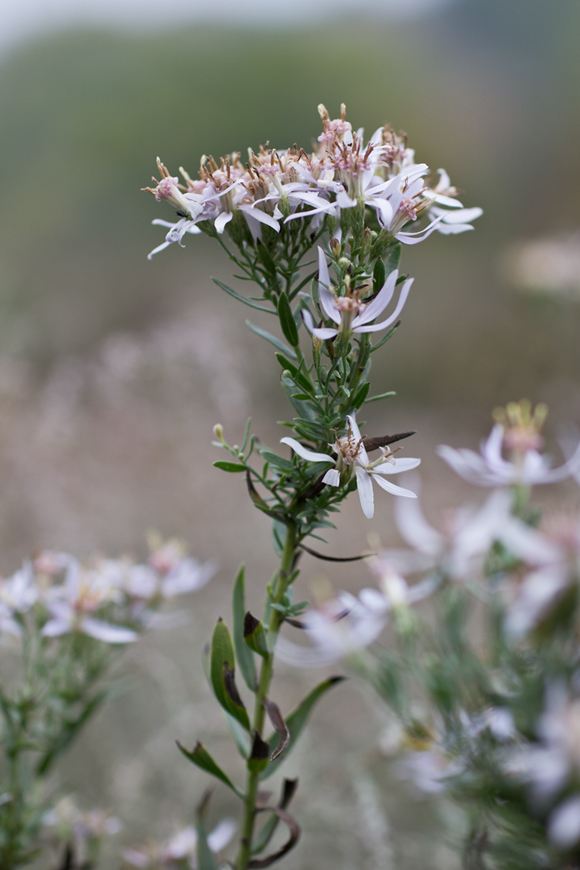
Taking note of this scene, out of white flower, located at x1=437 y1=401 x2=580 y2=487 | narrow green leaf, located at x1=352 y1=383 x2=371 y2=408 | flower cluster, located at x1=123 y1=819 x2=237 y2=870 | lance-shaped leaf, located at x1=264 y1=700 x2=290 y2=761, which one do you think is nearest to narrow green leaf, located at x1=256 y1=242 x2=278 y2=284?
narrow green leaf, located at x1=352 y1=383 x2=371 y2=408

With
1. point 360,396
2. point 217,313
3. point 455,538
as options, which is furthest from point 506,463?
point 217,313

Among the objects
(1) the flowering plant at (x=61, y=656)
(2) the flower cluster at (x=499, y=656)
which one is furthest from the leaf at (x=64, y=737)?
(2) the flower cluster at (x=499, y=656)

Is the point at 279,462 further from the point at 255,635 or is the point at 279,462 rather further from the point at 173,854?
the point at 173,854

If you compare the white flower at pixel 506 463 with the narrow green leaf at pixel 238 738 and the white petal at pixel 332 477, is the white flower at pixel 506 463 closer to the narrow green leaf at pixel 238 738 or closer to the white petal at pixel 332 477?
the white petal at pixel 332 477

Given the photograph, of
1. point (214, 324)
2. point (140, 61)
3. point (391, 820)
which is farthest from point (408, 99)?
point (391, 820)

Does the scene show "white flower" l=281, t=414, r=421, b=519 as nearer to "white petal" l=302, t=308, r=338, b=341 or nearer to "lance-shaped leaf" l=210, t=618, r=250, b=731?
"white petal" l=302, t=308, r=338, b=341

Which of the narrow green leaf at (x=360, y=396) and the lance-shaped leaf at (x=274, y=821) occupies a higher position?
Answer: the narrow green leaf at (x=360, y=396)
